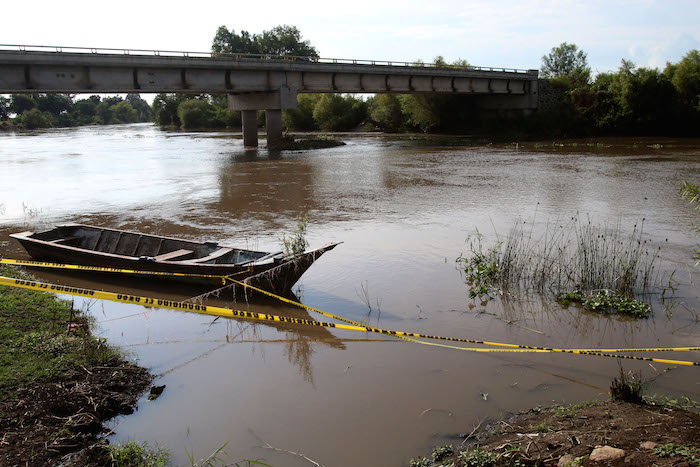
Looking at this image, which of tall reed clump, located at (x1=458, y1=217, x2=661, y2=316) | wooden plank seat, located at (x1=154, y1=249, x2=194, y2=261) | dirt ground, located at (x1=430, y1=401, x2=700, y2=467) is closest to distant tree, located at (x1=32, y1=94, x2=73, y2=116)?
wooden plank seat, located at (x1=154, y1=249, x2=194, y2=261)

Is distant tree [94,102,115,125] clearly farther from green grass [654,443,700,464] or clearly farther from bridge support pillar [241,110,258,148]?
green grass [654,443,700,464]

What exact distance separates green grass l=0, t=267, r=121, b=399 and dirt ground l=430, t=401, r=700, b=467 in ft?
12.7

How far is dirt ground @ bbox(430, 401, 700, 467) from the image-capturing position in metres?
3.73

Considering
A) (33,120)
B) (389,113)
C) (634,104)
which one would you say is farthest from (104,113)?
(634,104)

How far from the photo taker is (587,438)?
13.5 feet

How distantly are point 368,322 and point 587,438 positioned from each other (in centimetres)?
422

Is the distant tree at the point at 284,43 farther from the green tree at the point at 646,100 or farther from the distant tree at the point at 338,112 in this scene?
the green tree at the point at 646,100

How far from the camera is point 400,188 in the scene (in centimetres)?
2075

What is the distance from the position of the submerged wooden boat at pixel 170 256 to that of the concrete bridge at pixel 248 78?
18842 mm

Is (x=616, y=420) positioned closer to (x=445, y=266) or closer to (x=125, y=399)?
(x=125, y=399)

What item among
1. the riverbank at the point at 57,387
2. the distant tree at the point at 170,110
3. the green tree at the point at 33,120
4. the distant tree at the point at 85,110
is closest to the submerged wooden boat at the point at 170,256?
the riverbank at the point at 57,387

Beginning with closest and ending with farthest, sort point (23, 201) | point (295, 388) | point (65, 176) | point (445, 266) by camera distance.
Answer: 1. point (295, 388)
2. point (445, 266)
3. point (23, 201)
4. point (65, 176)

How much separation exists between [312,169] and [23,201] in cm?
1214

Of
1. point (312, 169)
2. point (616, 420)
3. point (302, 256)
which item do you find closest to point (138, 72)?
point (312, 169)
